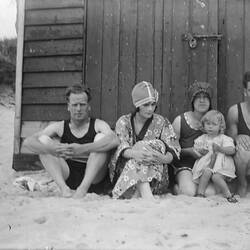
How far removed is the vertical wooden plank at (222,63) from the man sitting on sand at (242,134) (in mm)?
687

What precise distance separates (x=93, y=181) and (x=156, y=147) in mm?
666

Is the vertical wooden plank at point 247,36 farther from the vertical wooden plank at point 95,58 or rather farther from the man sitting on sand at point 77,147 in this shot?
the man sitting on sand at point 77,147

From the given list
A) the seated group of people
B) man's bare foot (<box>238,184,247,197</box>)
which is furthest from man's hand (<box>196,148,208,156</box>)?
man's bare foot (<box>238,184,247,197</box>)

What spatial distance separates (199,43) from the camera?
5.18 meters

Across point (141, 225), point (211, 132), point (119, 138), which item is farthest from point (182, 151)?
point (141, 225)

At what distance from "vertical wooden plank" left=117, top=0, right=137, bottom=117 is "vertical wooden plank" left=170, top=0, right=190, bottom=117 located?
46 cm

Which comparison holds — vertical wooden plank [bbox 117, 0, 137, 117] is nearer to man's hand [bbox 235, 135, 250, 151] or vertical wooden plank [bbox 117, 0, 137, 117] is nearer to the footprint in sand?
man's hand [bbox 235, 135, 250, 151]

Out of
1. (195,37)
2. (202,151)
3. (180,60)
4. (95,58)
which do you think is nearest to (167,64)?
(180,60)

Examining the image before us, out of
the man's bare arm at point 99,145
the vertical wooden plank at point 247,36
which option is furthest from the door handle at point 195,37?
the man's bare arm at point 99,145

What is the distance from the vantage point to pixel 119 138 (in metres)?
4.21

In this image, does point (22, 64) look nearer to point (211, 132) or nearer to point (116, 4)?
point (116, 4)

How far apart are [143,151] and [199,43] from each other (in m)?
1.78

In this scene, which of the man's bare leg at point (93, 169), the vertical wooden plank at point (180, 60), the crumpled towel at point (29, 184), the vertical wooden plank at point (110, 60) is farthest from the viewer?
the vertical wooden plank at point (110, 60)

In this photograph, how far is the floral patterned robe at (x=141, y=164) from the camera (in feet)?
12.9
